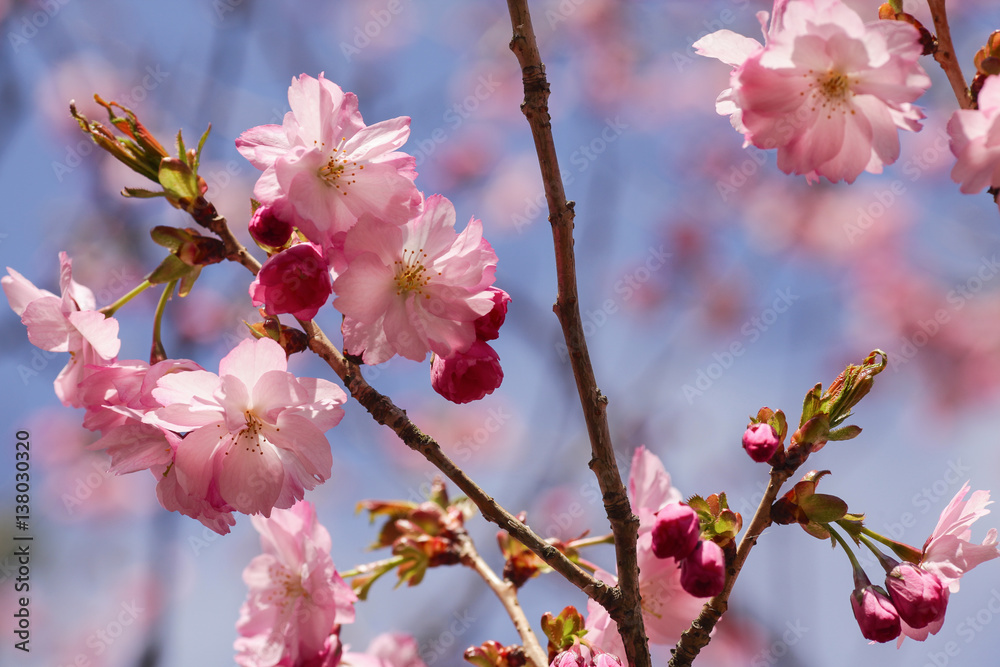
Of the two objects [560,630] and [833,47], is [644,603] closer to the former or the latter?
[560,630]

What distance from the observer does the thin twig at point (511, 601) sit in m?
1.13

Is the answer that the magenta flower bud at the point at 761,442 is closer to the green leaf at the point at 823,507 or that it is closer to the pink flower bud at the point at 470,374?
the green leaf at the point at 823,507

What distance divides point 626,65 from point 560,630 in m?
6.28

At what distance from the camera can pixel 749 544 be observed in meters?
0.98

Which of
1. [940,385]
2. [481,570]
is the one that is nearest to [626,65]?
[940,385]

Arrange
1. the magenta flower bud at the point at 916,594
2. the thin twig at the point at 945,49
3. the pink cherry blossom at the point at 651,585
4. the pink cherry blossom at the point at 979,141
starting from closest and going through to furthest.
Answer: the pink cherry blossom at the point at 979,141
the thin twig at the point at 945,49
the magenta flower bud at the point at 916,594
the pink cherry blossom at the point at 651,585

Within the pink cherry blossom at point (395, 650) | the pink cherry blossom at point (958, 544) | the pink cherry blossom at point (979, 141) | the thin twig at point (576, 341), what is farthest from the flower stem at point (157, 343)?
the pink cherry blossom at point (958, 544)

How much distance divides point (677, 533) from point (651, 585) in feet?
0.84

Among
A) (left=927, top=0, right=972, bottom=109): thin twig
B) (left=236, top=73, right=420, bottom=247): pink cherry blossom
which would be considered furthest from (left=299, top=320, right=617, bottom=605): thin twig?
(left=927, top=0, right=972, bottom=109): thin twig

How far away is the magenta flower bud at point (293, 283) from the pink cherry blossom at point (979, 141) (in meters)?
0.75

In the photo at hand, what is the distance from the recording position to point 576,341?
865 mm

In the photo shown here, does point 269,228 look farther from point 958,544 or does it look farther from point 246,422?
point 958,544

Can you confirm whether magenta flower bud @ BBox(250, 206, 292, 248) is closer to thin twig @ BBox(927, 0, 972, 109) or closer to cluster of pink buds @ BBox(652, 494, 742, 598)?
cluster of pink buds @ BBox(652, 494, 742, 598)

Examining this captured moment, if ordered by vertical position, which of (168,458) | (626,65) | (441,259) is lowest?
(168,458)
